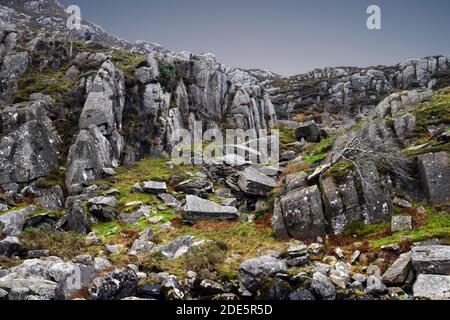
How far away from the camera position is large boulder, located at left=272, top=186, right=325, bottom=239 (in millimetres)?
23609

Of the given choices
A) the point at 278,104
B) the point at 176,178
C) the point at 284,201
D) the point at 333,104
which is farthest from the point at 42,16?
the point at 284,201

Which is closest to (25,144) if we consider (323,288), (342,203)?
(342,203)

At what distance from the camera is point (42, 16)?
173 m

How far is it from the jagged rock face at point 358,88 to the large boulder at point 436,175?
7000 centimetres

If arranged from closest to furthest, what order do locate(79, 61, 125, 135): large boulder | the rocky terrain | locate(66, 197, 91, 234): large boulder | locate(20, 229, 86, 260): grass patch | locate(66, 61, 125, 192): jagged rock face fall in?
1. the rocky terrain
2. locate(20, 229, 86, 260): grass patch
3. locate(66, 197, 91, 234): large boulder
4. locate(66, 61, 125, 192): jagged rock face
5. locate(79, 61, 125, 135): large boulder

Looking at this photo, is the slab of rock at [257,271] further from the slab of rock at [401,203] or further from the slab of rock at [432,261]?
the slab of rock at [401,203]

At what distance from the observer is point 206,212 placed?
3000cm

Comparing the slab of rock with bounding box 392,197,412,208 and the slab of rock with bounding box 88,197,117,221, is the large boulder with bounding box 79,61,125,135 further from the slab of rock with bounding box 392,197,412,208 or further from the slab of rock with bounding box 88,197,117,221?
the slab of rock with bounding box 392,197,412,208

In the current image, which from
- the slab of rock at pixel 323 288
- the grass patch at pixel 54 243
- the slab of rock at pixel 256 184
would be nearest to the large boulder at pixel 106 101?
the slab of rock at pixel 256 184

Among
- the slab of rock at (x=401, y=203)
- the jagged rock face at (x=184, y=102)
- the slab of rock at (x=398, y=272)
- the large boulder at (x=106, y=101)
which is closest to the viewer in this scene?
the slab of rock at (x=398, y=272)

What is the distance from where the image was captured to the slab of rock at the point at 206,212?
1170 inches

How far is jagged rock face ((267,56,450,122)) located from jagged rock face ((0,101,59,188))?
231 feet

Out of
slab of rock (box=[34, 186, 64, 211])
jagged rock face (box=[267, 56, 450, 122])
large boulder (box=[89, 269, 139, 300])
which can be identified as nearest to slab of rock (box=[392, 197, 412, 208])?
large boulder (box=[89, 269, 139, 300])

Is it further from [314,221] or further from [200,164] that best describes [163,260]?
[200,164]
